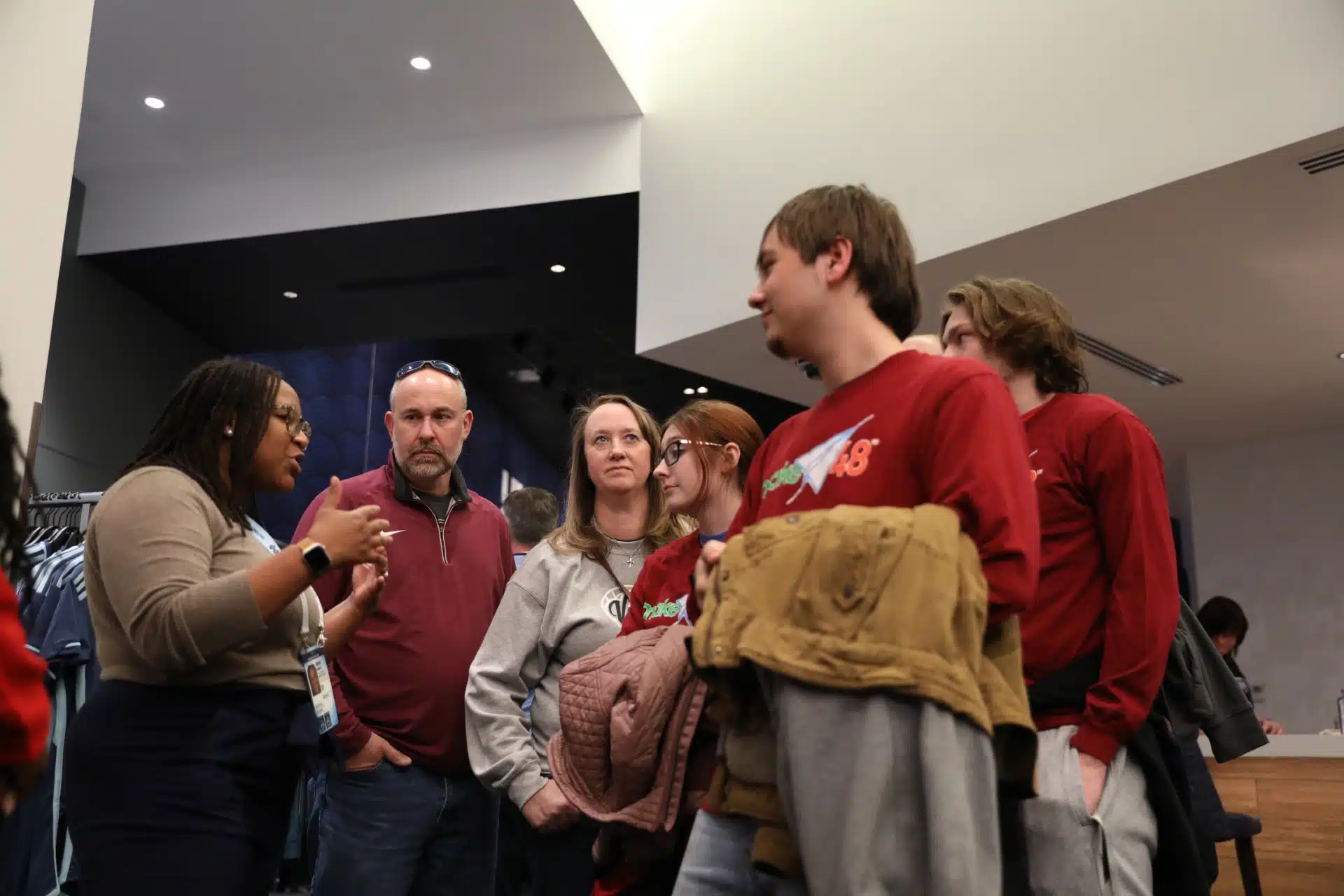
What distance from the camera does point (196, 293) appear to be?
6965mm

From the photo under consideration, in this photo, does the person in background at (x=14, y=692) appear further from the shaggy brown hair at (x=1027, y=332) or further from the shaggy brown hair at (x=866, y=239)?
the shaggy brown hair at (x=1027, y=332)

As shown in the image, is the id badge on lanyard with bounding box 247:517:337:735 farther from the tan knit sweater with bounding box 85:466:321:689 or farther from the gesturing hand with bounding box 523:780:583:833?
the gesturing hand with bounding box 523:780:583:833

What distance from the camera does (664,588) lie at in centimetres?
204

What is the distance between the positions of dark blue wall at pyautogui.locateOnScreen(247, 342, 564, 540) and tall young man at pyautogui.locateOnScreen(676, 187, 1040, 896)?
229 inches

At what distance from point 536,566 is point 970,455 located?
1.27m

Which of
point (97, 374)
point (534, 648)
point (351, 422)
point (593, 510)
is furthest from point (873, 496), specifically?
point (351, 422)

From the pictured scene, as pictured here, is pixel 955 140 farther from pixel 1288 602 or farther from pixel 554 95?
pixel 1288 602

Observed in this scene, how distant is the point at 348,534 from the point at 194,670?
11.4 inches

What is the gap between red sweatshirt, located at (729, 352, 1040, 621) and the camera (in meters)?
1.16

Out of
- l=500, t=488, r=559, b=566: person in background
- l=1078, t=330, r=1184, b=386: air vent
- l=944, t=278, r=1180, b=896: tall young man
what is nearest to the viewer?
l=944, t=278, r=1180, b=896: tall young man

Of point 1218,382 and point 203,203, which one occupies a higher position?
point 203,203

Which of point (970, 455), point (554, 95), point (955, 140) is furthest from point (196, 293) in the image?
point (970, 455)

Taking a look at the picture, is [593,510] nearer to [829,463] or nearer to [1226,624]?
[829,463]

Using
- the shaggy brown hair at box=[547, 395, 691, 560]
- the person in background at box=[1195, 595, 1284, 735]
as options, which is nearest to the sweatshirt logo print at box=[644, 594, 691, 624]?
the shaggy brown hair at box=[547, 395, 691, 560]
